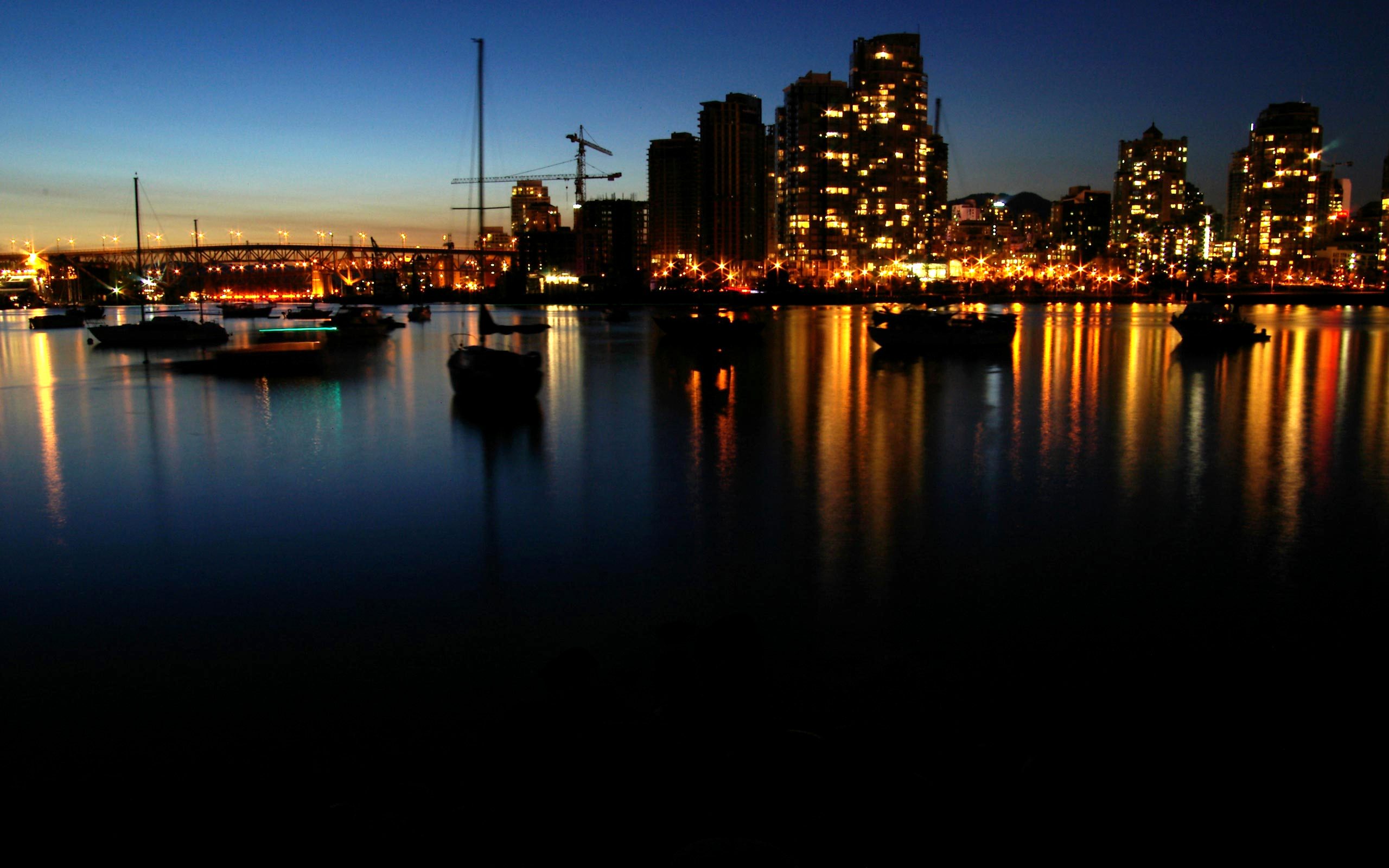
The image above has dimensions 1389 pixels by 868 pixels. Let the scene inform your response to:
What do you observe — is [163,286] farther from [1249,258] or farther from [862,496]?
[1249,258]

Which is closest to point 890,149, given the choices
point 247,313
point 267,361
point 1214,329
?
point 247,313

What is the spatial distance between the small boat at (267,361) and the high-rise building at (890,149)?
481ft

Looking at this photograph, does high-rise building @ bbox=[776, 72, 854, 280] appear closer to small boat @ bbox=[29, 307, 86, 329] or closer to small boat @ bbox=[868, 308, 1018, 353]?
small boat @ bbox=[29, 307, 86, 329]

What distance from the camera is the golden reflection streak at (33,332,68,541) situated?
10312mm

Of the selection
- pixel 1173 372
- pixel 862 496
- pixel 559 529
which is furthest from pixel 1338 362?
pixel 559 529

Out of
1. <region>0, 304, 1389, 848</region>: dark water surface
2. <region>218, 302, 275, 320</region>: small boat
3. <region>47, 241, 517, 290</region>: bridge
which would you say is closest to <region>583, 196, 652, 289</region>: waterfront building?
<region>47, 241, 517, 290</region>: bridge

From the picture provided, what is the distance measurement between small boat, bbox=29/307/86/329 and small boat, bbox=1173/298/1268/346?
5937 centimetres

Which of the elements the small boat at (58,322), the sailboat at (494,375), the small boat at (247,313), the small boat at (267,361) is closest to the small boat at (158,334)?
the small boat at (267,361)

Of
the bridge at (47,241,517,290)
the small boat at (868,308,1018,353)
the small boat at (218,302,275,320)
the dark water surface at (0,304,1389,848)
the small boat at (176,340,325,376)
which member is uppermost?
the bridge at (47,241,517,290)

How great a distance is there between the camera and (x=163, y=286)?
152 metres

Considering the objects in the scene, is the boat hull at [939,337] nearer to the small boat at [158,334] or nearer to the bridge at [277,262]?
the small boat at [158,334]

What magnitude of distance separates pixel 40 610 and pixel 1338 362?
3340cm

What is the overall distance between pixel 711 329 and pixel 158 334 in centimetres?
2211

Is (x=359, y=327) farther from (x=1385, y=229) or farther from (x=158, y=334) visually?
(x=1385, y=229)
